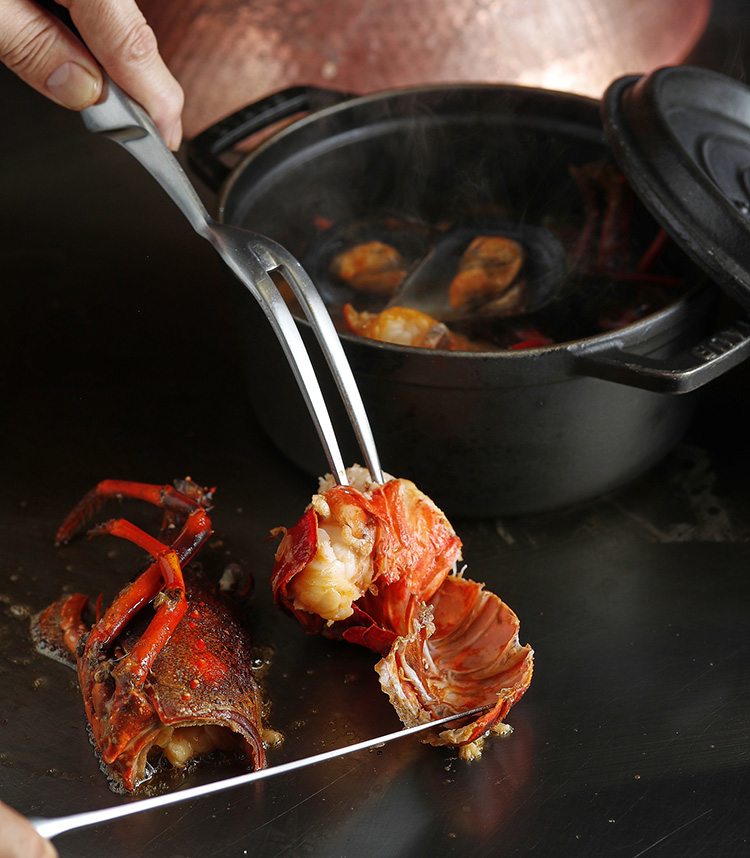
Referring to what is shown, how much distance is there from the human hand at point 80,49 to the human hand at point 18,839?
3.82ft

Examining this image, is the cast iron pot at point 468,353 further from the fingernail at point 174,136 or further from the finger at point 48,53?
the finger at point 48,53

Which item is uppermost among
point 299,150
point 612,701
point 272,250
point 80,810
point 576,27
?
point 272,250

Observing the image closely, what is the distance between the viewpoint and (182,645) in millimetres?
1272

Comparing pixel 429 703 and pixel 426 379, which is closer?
pixel 429 703

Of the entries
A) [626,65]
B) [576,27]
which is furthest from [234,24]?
[626,65]

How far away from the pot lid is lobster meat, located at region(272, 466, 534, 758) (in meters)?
0.67

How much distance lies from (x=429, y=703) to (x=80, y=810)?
0.51 meters

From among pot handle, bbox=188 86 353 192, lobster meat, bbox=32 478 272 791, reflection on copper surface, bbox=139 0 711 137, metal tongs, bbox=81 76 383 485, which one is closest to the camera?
lobster meat, bbox=32 478 272 791

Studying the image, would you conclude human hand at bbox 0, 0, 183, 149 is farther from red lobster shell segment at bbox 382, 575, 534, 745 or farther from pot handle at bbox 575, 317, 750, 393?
red lobster shell segment at bbox 382, 575, 534, 745

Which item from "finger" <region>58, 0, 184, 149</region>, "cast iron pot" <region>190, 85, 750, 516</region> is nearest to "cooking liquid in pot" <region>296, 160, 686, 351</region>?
"cast iron pot" <region>190, 85, 750, 516</region>

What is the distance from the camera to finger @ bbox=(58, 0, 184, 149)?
4.88 ft

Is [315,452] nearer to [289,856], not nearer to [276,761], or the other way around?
[276,761]

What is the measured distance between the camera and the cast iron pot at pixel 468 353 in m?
1.47

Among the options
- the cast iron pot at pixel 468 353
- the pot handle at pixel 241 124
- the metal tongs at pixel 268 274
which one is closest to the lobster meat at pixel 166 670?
the metal tongs at pixel 268 274
